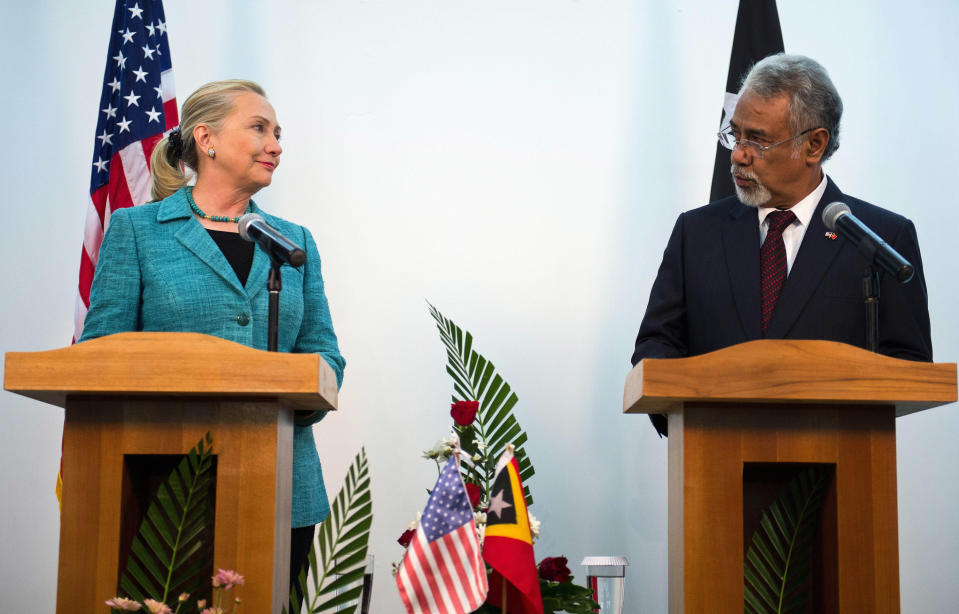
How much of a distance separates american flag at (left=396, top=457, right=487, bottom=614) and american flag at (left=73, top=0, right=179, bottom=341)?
2.12m

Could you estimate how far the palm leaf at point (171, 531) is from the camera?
188cm

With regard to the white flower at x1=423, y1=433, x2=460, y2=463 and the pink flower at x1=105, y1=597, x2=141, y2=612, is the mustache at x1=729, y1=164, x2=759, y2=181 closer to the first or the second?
the white flower at x1=423, y1=433, x2=460, y2=463

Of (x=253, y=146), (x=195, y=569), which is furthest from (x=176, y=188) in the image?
(x=195, y=569)

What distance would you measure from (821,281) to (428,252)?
6.28ft

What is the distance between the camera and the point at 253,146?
2734 mm

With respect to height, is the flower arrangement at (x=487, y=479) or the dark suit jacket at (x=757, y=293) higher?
the dark suit jacket at (x=757, y=293)

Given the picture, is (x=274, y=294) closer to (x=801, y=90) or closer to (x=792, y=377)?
(x=792, y=377)

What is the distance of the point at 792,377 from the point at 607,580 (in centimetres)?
162

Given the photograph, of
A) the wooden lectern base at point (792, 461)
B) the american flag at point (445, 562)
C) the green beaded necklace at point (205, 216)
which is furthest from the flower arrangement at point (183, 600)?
the green beaded necklace at point (205, 216)

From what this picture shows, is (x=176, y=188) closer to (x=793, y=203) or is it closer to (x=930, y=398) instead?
(x=793, y=203)

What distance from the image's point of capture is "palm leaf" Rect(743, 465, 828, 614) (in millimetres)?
1947

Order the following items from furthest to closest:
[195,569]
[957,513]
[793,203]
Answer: [957,513], [793,203], [195,569]

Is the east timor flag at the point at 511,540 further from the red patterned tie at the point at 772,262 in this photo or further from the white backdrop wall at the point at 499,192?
the white backdrop wall at the point at 499,192

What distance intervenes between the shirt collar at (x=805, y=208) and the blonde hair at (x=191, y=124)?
143 cm
